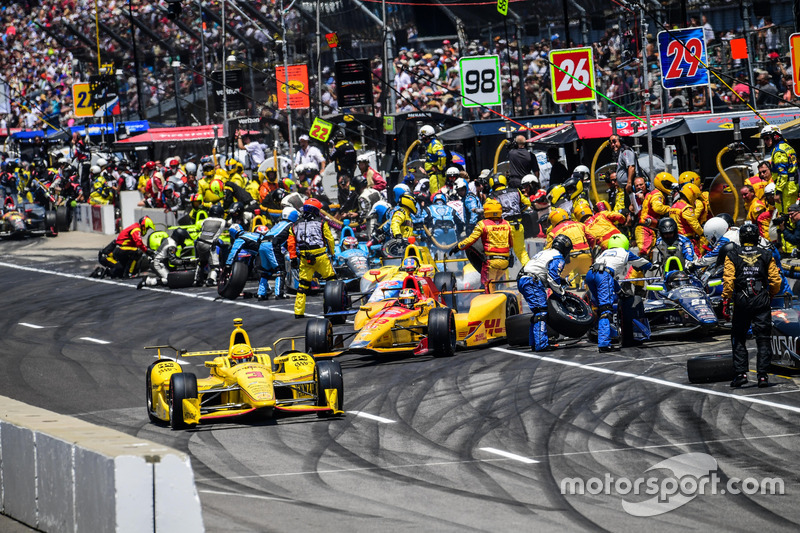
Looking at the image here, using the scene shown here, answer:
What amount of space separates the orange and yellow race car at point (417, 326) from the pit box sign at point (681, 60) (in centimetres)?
598

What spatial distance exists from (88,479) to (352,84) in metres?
25.4

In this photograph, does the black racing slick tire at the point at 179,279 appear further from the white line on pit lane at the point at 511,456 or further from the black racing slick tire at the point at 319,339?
the white line on pit lane at the point at 511,456

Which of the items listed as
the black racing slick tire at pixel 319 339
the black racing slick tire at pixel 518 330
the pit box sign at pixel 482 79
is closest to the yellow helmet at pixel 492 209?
the black racing slick tire at pixel 518 330

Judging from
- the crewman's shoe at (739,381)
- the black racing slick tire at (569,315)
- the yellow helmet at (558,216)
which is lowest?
the crewman's shoe at (739,381)

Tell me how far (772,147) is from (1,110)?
1768 inches

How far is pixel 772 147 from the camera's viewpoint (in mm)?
20344

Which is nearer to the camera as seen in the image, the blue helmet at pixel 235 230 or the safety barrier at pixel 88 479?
the safety barrier at pixel 88 479

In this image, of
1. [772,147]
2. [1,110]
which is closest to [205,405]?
[772,147]

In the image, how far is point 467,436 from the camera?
39.6 feet

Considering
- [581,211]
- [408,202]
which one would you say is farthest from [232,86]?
[581,211]

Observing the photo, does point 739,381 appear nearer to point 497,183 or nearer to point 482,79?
point 497,183

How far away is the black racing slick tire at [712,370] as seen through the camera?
13.9m

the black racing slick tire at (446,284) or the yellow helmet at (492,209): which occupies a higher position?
the yellow helmet at (492,209)

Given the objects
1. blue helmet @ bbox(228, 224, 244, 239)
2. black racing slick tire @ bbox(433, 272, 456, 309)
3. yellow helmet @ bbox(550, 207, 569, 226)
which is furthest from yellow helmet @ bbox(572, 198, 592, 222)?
blue helmet @ bbox(228, 224, 244, 239)
